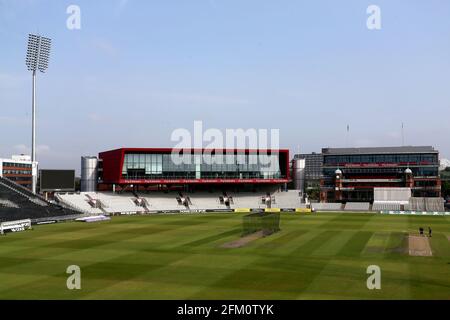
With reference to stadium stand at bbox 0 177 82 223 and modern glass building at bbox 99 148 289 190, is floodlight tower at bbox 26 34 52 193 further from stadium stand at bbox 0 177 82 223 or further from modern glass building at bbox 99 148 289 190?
modern glass building at bbox 99 148 289 190

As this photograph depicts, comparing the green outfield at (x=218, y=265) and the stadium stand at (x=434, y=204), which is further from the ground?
the stadium stand at (x=434, y=204)

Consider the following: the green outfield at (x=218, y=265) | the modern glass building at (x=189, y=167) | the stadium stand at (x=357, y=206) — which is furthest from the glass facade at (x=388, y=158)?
Result: the green outfield at (x=218, y=265)

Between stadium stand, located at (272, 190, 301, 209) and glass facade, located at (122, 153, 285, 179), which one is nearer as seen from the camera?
glass facade, located at (122, 153, 285, 179)

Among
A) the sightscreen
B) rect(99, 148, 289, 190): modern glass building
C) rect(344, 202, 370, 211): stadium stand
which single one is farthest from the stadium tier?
rect(344, 202, 370, 211): stadium stand

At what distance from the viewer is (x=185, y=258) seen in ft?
127

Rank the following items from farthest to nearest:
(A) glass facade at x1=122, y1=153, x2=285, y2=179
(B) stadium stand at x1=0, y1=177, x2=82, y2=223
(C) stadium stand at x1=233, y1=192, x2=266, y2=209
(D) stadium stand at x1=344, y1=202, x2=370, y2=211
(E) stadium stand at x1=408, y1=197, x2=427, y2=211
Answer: (C) stadium stand at x1=233, y1=192, x2=266, y2=209 < (D) stadium stand at x1=344, y1=202, x2=370, y2=211 < (A) glass facade at x1=122, y1=153, x2=285, y2=179 < (E) stadium stand at x1=408, y1=197, x2=427, y2=211 < (B) stadium stand at x1=0, y1=177, x2=82, y2=223

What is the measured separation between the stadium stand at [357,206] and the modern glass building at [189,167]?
15482mm

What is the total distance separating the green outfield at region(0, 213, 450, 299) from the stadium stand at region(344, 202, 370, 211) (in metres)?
42.7

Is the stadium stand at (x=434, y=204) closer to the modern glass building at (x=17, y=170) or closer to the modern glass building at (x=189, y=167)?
the modern glass building at (x=189, y=167)

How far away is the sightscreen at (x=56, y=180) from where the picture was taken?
94.0m

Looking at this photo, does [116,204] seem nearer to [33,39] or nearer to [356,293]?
[33,39]

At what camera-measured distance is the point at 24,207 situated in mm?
78625

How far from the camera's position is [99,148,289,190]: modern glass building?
10169 cm

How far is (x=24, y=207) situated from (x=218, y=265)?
180 feet
